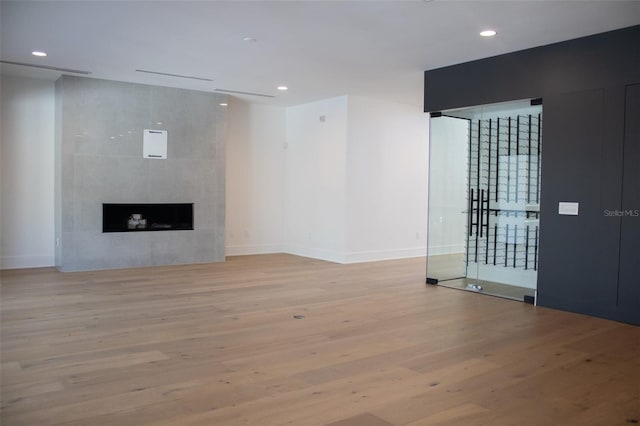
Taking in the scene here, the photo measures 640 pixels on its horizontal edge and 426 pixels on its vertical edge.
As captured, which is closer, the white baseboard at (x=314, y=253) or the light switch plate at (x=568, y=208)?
the light switch plate at (x=568, y=208)

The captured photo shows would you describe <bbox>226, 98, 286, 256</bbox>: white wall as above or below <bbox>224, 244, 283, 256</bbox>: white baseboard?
above

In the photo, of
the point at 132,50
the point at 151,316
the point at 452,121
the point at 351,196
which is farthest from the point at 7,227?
the point at 452,121

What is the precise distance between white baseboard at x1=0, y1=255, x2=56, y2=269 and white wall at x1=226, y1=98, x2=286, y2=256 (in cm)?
290

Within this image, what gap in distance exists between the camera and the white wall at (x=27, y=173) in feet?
24.3

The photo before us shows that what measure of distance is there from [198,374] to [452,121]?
4.65m

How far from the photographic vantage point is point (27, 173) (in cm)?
757

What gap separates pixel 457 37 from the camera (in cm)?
524

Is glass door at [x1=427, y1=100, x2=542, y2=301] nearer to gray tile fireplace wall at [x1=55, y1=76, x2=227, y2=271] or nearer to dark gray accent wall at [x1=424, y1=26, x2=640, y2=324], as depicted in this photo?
dark gray accent wall at [x1=424, y1=26, x2=640, y2=324]

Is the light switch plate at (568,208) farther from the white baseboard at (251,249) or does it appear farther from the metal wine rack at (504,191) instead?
the white baseboard at (251,249)

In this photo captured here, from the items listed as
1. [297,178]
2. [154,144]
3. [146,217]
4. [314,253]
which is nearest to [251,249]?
[314,253]

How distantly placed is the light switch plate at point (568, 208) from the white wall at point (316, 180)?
3.71m

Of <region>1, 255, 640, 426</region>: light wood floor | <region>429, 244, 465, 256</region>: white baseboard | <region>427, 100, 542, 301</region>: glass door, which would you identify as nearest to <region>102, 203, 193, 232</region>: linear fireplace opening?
<region>1, 255, 640, 426</region>: light wood floor

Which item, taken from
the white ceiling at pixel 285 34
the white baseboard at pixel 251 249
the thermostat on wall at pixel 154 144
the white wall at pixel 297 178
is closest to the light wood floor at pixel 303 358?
the white wall at pixel 297 178

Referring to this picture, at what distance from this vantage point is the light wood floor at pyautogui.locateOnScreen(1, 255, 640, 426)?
2773 mm
